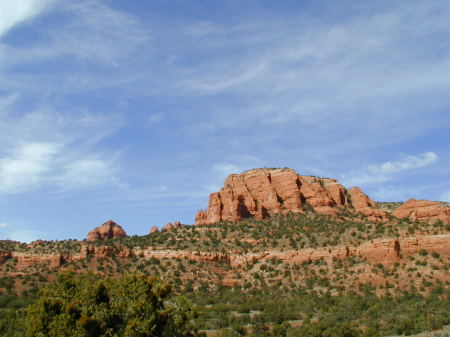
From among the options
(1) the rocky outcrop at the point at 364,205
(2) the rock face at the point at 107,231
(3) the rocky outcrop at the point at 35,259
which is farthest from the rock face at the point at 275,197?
(2) the rock face at the point at 107,231

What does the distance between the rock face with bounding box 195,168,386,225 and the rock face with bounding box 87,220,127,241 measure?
3435 centimetres

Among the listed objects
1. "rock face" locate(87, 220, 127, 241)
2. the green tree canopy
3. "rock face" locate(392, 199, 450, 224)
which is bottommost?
the green tree canopy

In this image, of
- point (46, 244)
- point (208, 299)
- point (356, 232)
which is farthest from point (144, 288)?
point (46, 244)

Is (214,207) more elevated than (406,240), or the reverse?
(214,207)

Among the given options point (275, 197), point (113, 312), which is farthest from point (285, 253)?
point (113, 312)

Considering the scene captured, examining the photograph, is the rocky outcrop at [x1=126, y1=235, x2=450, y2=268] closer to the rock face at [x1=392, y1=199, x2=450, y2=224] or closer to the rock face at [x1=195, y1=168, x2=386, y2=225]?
the rock face at [x1=392, y1=199, x2=450, y2=224]

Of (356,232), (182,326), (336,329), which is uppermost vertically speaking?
(356,232)

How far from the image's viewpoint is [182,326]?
23.2m

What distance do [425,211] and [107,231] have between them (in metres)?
79.3

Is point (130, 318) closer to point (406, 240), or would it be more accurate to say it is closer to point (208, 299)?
point (208, 299)

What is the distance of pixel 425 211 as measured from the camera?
253ft

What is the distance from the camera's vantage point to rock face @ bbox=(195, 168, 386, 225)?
9131 centimetres

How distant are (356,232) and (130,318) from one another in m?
53.5

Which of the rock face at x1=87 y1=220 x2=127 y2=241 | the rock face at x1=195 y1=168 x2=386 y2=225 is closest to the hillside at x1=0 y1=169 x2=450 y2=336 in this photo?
the rock face at x1=195 y1=168 x2=386 y2=225
